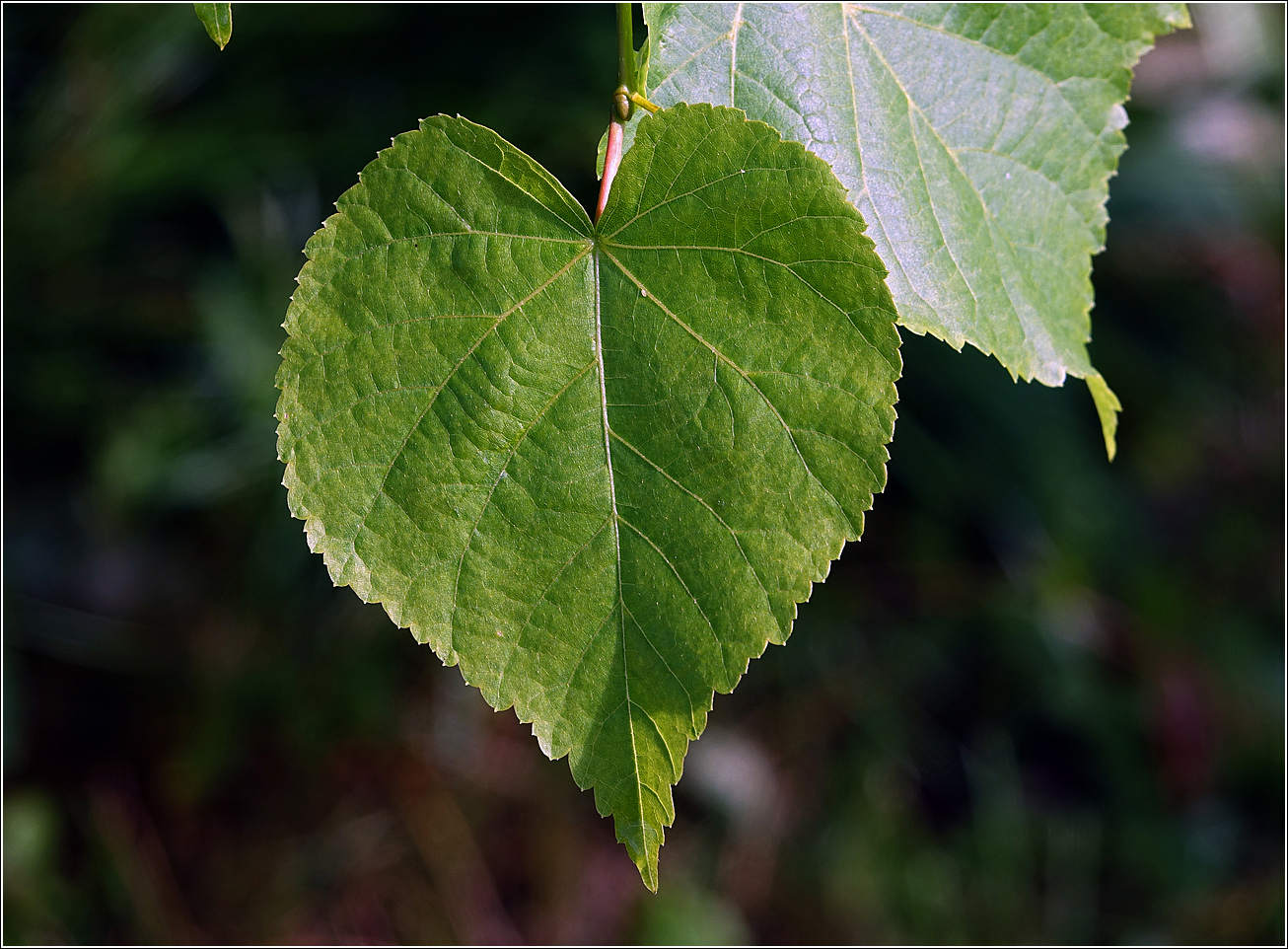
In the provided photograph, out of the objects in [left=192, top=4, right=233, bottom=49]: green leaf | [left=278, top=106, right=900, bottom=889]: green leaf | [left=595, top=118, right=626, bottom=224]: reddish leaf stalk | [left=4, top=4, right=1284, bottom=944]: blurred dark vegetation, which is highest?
[left=192, top=4, right=233, bottom=49]: green leaf

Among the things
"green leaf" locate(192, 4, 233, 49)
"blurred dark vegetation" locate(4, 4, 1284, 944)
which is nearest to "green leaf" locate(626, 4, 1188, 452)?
"green leaf" locate(192, 4, 233, 49)

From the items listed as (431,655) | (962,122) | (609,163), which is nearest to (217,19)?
(609,163)

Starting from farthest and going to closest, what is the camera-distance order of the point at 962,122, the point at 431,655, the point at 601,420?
1. the point at 431,655
2. the point at 962,122
3. the point at 601,420

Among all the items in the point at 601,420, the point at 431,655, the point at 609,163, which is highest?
the point at 609,163

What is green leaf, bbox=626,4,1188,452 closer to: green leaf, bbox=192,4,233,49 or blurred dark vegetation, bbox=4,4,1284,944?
green leaf, bbox=192,4,233,49

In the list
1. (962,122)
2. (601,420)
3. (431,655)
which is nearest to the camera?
(601,420)

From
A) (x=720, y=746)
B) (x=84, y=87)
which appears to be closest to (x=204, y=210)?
(x=84, y=87)

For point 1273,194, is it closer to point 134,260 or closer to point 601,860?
point 601,860

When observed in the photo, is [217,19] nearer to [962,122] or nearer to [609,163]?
[609,163]

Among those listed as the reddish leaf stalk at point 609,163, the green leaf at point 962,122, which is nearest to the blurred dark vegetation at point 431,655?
the green leaf at point 962,122
